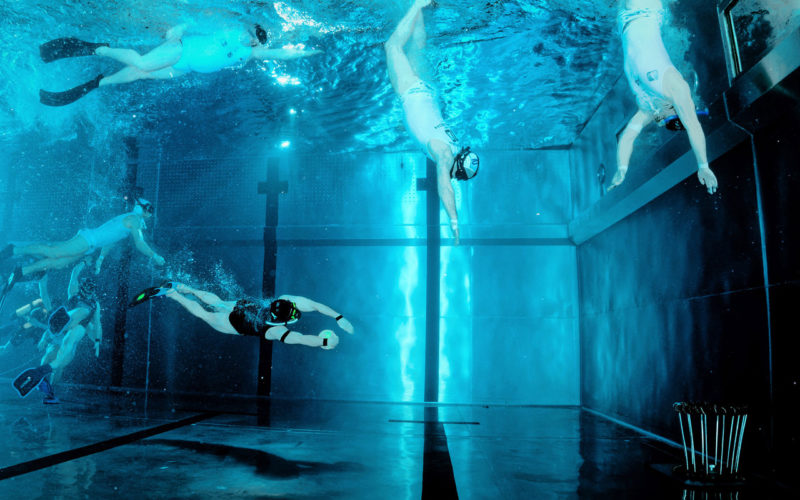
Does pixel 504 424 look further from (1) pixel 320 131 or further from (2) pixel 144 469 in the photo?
(1) pixel 320 131

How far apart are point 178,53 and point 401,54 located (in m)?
3.38

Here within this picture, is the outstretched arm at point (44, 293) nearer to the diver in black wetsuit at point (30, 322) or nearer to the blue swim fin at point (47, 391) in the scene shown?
the diver in black wetsuit at point (30, 322)

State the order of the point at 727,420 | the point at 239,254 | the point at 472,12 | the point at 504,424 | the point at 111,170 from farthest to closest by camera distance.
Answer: the point at 111,170 < the point at 239,254 < the point at 504,424 < the point at 472,12 < the point at 727,420

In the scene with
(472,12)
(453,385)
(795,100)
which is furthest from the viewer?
(453,385)

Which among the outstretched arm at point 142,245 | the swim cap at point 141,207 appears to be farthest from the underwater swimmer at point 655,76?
the swim cap at point 141,207

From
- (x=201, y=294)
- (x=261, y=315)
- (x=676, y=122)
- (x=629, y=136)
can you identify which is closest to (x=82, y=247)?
(x=201, y=294)

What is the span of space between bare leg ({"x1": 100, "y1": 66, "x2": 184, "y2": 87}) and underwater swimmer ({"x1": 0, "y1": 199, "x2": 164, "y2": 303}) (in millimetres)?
2713

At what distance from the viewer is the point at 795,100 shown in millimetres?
3178

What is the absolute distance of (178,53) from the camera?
21.8 ft

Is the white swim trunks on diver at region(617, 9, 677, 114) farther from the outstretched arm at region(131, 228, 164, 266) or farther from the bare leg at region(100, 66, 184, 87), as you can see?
the outstretched arm at region(131, 228, 164, 266)

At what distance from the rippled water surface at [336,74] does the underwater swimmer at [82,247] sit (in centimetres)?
205

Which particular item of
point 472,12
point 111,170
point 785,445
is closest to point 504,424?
point 785,445

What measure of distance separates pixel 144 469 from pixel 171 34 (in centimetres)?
581

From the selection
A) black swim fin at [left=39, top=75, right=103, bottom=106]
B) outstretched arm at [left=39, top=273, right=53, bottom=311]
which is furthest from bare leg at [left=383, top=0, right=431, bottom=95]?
outstretched arm at [left=39, top=273, right=53, bottom=311]
